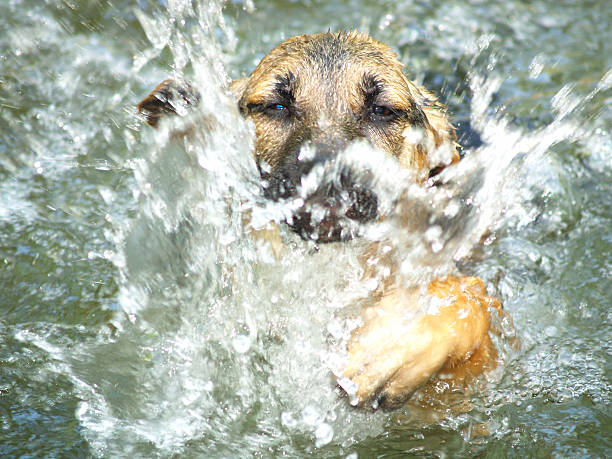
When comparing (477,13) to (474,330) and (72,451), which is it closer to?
(474,330)

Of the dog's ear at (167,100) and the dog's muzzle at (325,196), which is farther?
the dog's ear at (167,100)

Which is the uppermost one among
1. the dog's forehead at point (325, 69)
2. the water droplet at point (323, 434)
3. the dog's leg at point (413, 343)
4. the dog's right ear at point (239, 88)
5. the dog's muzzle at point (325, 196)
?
the dog's forehead at point (325, 69)

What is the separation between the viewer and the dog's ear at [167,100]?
4.12 meters

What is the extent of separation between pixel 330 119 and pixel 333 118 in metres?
0.02

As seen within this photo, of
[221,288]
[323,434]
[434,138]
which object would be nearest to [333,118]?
[434,138]

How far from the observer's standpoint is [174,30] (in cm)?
612

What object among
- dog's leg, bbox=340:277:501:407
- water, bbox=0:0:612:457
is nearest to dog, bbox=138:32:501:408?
dog's leg, bbox=340:277:501:407

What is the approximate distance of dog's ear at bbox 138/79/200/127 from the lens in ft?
13.5

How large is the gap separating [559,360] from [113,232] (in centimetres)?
319

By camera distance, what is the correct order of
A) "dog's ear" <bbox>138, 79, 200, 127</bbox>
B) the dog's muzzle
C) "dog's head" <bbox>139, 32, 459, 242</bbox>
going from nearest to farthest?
the dog's muzzle → "dog's head" <bbox>139, 32, 459, 242</bbox> → "dog's ear" <bbox>138, 79, 200, 127</bbox>

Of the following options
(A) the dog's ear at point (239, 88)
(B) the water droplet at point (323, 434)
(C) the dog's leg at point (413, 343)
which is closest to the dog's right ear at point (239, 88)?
(A) the dog's ear at point (239, 88)

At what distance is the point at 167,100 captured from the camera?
411 cm

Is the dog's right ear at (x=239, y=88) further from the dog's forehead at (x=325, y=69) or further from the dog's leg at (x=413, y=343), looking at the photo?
the dog's leg at (x=413, y=343)

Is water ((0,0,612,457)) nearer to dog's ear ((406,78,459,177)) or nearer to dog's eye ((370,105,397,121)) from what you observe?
dog's ear ((406,78,459,177))
